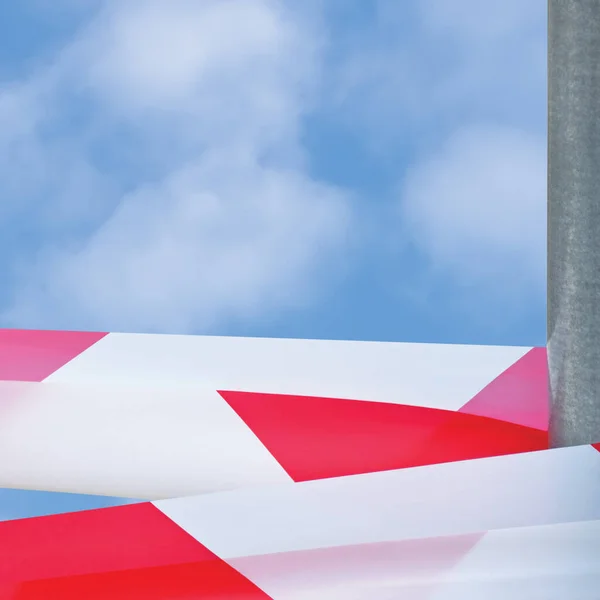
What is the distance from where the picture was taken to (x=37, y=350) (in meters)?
1.13

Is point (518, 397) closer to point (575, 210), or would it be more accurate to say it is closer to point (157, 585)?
point (575, 210)

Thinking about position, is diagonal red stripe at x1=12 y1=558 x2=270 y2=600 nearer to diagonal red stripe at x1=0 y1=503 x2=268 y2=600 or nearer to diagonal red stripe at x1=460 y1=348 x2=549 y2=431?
diagonal red stripe at x1=0 y1=503 x2=268 y2=600

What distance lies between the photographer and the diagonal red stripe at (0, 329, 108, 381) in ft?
3.45

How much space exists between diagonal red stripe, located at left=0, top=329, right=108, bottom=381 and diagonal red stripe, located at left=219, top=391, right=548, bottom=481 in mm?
242

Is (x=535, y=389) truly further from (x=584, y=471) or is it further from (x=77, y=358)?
(x=77, y=358)

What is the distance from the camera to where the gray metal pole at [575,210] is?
0.73 metres

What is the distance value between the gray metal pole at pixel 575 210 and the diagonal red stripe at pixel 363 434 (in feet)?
0.30

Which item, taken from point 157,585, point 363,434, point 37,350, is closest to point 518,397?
point 363,434

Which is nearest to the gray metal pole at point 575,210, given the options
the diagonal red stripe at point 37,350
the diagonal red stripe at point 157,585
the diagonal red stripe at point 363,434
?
the diagonal red stripe at point 363,434

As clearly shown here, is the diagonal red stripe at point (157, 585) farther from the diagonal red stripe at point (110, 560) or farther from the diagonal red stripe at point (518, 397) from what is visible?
the diagonal red stripe at point (518, 397)

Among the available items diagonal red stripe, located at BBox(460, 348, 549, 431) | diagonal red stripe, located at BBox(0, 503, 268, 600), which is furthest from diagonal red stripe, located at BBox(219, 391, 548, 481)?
diagonal red stripe, located at BBox(0, 503, 268, 600)

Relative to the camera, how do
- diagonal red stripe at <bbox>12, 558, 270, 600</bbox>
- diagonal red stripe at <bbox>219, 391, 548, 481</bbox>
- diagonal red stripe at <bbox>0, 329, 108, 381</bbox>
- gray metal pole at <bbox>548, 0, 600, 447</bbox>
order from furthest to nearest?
diagonal red stripe at <bbox>0, 329, 108, 381</bbox> → diagonal red stripe at <bbox>219, 391, 548, 481</bbox> → gray metal pole at <bbox>548, 0, 600, 447</bbox> → diagonal red stripe at <bbox>12, 558, 270, 600</bbox>

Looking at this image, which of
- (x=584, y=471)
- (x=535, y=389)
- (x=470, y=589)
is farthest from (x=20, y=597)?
(x=535, y=389)

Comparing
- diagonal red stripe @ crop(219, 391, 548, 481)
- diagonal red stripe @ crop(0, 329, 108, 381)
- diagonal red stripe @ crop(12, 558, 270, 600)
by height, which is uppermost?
diagonal red stripe @ crop(0, 329, 108, 381)
